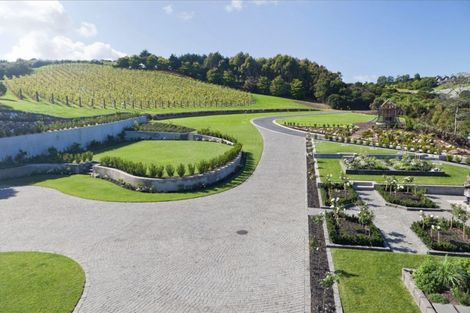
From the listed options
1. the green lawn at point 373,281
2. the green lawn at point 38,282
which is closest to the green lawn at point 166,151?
the green lawn at point 38,282

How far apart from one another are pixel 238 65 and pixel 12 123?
80.3 metres

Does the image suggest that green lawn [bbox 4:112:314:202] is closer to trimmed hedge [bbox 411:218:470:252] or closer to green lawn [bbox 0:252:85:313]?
green lawn [bbox 0:252:85:313]

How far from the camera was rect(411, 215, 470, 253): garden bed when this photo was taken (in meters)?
12.8

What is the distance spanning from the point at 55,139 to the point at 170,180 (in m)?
14.2

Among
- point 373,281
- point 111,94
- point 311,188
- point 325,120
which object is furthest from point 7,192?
point 111,94

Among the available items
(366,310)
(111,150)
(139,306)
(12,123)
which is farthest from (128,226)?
(12,123)

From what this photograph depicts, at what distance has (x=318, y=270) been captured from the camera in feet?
37.6

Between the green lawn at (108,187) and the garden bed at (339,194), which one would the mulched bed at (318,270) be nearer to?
the garden bed at (339,194)

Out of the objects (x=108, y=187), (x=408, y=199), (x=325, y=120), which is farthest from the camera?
(x=325, y=120)

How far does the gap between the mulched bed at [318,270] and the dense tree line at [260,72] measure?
7784cm

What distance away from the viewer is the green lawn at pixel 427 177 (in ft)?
71.0

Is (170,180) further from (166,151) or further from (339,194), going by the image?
(166,151)

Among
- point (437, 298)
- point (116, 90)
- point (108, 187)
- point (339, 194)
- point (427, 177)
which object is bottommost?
point (108, 187)

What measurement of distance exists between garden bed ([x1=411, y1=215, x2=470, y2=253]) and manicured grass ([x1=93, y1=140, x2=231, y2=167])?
16400 millimetres
